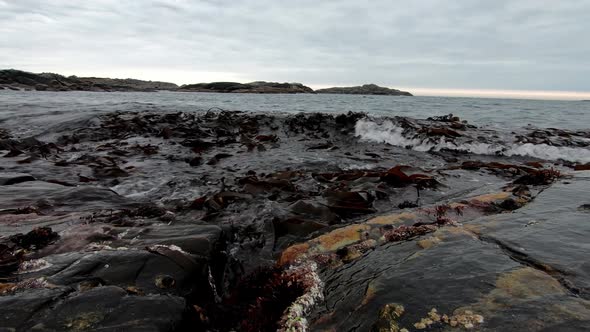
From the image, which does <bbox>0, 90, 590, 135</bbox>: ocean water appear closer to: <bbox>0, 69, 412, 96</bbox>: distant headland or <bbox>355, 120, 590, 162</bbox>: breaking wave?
<bbox>355, 120, 590, 162</bbox>: breaking wave

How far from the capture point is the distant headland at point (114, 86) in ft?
210

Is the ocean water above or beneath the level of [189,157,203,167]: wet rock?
above

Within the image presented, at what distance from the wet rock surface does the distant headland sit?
6687 centimetres

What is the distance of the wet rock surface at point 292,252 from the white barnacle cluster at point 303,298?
0.01 m

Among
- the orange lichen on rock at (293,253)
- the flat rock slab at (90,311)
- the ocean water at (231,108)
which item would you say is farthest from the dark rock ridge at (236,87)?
the flat rock slab at (90,311)

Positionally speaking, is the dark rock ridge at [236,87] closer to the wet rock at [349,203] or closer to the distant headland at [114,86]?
the distant headland at [114,86]

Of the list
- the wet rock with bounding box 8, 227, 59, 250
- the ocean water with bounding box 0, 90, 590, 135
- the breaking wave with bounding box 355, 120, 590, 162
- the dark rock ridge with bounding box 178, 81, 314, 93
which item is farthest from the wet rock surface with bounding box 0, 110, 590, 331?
the dark rock ridge with bounding box 178, 81, 314, 93

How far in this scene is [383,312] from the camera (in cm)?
177

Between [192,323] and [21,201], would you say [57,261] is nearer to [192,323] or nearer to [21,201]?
[192,323]

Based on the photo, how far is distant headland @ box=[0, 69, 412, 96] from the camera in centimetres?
6406

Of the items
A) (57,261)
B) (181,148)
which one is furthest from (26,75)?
(57,261)

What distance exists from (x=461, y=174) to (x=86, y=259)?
631 centimetres

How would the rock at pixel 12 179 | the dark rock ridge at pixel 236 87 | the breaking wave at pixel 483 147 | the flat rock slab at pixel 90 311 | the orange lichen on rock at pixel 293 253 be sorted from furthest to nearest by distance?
the dark rock ridge at pixel 236 87, the breaking wave at pixel 483 147, the rock at pixel 12 179, the orange lichen on rock at pixel 293 253, the flat rock slab at pixel 90 311

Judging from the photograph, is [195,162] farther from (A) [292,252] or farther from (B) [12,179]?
(A) [292,252]
